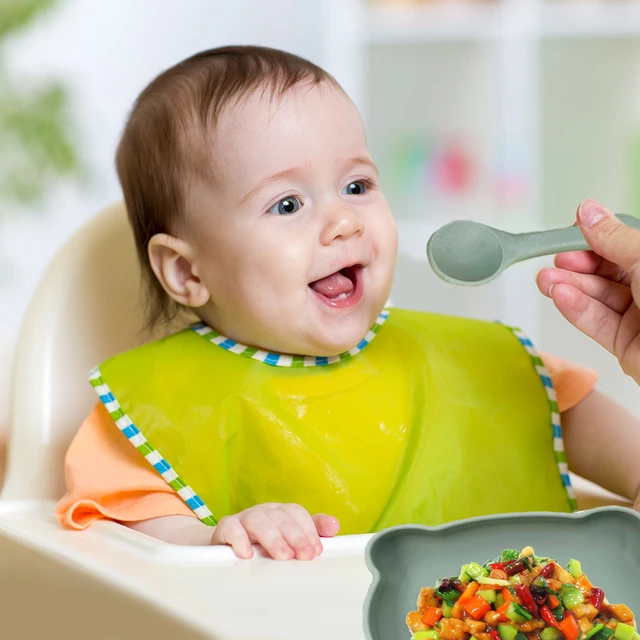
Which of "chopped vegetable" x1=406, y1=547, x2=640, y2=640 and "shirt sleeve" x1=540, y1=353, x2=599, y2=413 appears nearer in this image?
"chopped vegetable" x1=406, y1=547, x2=640, y2=640

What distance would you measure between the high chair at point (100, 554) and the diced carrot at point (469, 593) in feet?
0.18

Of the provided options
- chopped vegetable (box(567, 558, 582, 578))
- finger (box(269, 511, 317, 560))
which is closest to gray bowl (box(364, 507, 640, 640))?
chopped vegetable (box(567, 558, 582, 578))

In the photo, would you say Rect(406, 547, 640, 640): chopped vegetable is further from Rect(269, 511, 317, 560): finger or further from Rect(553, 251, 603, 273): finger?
Rect(553, 251, 603, 273): finger

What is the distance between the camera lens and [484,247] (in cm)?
71

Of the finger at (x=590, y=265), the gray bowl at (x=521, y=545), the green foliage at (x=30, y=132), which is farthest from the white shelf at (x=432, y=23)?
the gray bowl at (x=521, y=545)

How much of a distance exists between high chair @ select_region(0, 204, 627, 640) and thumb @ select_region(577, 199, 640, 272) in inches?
10.2

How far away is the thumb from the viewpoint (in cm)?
67

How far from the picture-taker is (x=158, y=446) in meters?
0.88

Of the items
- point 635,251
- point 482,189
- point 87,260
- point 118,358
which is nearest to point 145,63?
point 482,189

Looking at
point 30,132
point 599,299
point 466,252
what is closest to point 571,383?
point 599,299

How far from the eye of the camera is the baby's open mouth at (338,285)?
0.90 metres

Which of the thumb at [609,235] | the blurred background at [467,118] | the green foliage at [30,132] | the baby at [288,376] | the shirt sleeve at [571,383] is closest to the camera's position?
the thumb at [609,235]

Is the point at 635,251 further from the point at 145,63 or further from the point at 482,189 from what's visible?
the point at 145,63

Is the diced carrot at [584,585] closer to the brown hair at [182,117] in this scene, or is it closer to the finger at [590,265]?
the finger at [590,265]
